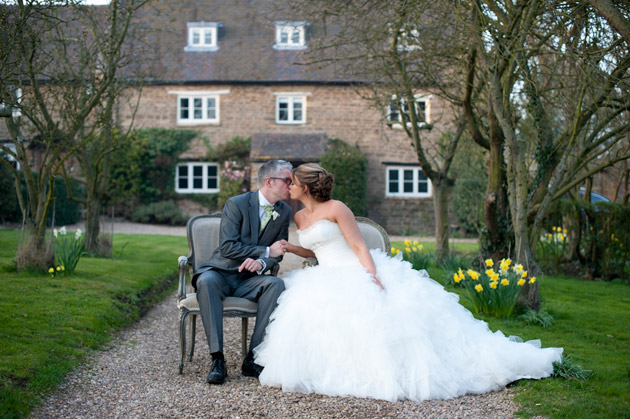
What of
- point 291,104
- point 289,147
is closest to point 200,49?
point 291,104

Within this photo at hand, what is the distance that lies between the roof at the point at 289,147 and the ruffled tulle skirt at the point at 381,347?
1732cm

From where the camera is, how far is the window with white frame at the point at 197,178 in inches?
958

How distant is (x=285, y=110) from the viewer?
24.2 meters

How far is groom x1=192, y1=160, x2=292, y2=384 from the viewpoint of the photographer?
4.85 metres

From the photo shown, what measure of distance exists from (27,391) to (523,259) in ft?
16.9

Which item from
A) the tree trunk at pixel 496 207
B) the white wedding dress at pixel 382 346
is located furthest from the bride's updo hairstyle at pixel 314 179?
the tree trunk at pixel 496 207

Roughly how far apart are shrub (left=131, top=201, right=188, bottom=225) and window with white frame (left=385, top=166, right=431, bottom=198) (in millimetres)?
8153

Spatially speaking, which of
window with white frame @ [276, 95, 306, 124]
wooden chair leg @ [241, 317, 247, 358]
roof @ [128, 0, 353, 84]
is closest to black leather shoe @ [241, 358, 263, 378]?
wooden chair leg @ [241, 317, 247, 358]

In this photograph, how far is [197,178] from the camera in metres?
24.6

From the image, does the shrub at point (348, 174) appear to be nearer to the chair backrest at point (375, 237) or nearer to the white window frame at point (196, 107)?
the white window frame at point (196, 107)

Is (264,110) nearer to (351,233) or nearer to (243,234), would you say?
(243,234)

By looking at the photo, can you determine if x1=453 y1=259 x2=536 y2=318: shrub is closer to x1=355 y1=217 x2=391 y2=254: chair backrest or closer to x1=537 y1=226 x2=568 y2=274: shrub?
x1=355 y1=217 x2=391 y2=254: chair backrest

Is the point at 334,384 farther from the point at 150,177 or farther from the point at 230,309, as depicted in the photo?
the point at 150,177

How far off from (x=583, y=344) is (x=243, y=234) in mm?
3325
